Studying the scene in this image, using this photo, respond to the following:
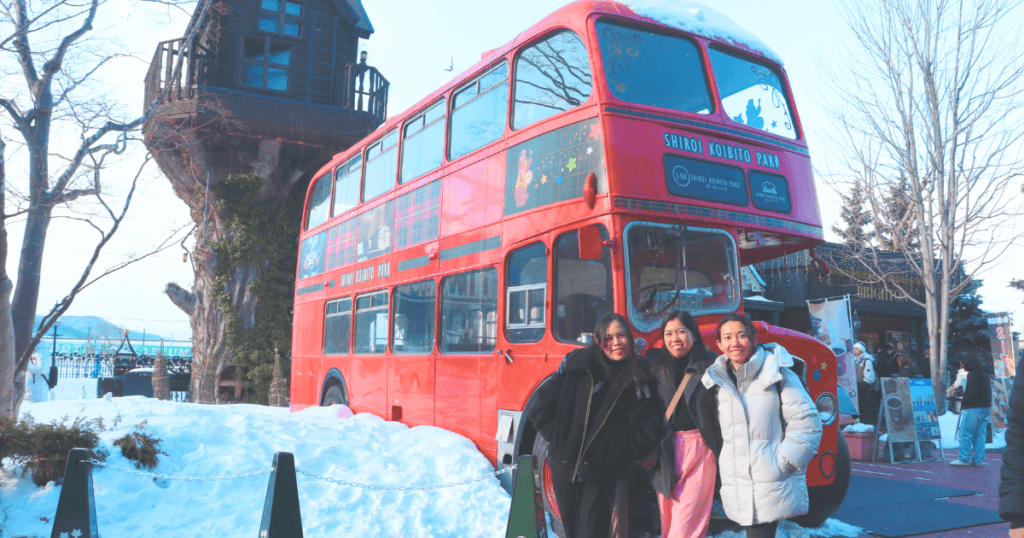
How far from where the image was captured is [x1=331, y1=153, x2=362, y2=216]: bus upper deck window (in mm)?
10758

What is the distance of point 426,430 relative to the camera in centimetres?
782

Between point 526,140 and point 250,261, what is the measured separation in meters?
15.7

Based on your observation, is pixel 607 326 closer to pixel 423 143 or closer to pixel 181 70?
pixel 423 143

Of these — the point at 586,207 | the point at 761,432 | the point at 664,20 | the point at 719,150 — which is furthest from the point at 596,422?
the point at 664,20

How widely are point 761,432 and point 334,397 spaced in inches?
328

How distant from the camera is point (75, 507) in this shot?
4.91m

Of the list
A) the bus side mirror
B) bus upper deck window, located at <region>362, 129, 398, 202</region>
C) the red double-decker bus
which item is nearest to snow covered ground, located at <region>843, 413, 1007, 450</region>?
the red double-decker bus

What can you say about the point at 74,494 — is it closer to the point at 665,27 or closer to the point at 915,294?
the point at 665,27

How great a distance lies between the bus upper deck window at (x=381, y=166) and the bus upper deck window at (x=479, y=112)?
1.73 m

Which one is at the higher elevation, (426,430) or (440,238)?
(440,238)

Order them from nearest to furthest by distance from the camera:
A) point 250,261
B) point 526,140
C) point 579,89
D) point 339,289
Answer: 1. point 579,89
2. point 526,140
3. point 339,289
4. point 250,261

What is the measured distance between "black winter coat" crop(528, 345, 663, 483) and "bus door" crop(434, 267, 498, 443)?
2.74 m

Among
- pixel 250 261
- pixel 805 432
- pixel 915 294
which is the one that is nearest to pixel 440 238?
pixel 805 432

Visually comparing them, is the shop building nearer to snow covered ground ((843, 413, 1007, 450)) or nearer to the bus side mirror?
snow covered ground ((843, 413, 1007, 450))
